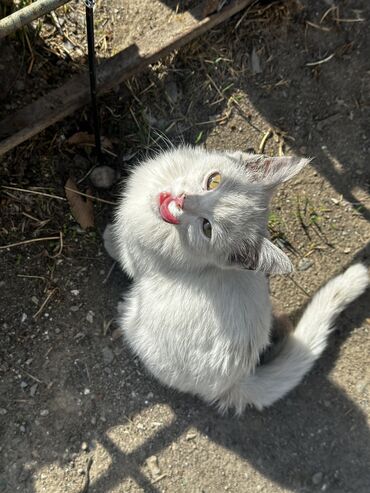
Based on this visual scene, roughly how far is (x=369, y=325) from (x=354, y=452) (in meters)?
0.85

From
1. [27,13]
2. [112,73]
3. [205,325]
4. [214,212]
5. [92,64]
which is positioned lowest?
[205,325]

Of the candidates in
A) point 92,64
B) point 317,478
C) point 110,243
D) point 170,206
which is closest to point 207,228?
point 170,206

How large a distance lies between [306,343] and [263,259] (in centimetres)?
108

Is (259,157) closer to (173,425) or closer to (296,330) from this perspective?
(296,330)

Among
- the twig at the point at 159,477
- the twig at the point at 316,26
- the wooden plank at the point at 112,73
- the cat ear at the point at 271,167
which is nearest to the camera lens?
the cat ear at the point at 271,167

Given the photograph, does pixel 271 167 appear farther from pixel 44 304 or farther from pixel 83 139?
pixel 44 304

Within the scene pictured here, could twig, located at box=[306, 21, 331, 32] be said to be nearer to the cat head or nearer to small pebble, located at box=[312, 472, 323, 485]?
the cat head

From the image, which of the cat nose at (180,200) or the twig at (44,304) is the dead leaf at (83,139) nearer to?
the twig at (44,304)

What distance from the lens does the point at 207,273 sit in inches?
92.2

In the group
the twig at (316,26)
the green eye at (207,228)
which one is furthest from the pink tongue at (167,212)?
the twig at (316,26)

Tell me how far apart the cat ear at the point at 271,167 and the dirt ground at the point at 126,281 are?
101 cm

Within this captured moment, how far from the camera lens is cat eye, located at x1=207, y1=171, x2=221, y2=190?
2188mm

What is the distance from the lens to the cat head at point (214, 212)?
2113 millimetres

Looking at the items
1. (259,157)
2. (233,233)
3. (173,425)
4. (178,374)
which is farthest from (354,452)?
(259,157)
